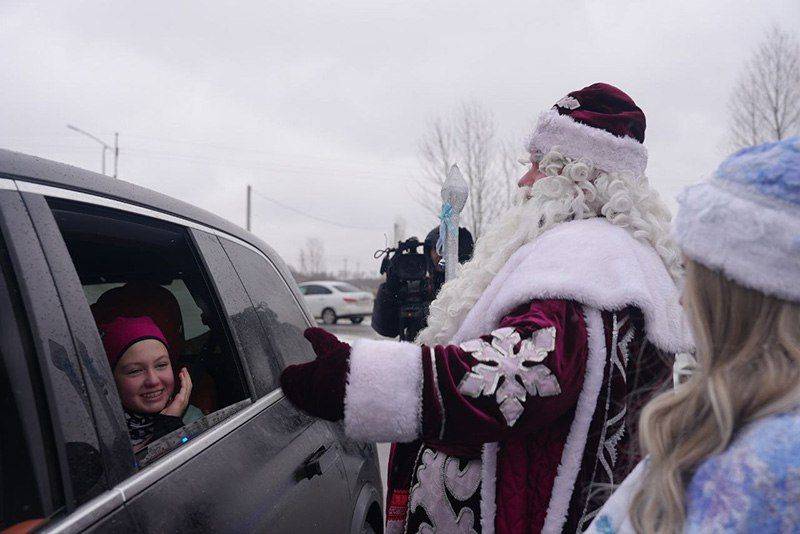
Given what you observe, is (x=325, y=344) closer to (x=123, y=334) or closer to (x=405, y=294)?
(x=123, y=334)

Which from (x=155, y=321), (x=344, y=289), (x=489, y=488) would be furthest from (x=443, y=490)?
(x=344, y=289)

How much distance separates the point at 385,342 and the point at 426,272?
3.54 m

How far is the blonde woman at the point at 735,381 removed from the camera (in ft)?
2.82

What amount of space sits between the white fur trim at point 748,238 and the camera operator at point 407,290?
362 centimetres

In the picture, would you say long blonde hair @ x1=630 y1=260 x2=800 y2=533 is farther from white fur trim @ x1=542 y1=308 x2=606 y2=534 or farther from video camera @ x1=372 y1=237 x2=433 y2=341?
video camera @ x1=372 y1=237 x2=433 y2=341

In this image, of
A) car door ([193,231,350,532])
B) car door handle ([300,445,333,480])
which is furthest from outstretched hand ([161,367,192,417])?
car door handle ([300,445,333,480])

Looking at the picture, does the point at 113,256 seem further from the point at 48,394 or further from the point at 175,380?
the point at 48,394

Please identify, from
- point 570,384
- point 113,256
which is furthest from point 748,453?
point 113,256

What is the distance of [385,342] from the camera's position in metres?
1.29

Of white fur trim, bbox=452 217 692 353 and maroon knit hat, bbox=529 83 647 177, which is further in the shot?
maroon knit hat, bbox=529 83 647 177

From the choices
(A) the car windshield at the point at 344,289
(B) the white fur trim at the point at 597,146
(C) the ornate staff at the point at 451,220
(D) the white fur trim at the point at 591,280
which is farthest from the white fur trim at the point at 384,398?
(A) the car windshield at the point at 344,289

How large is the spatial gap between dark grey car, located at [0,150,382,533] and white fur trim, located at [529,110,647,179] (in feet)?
3.49

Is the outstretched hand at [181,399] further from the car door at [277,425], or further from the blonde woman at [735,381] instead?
the blonde woman at [735,381]

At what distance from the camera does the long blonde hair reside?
95cm
